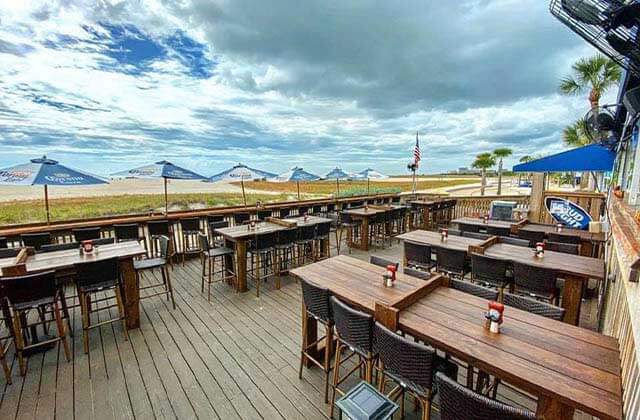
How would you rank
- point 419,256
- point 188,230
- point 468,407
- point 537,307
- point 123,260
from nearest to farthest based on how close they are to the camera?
point 468,407
point 537,307
point 123,260
point 419,256
point 188,230

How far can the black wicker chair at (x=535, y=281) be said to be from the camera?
9.82 ft

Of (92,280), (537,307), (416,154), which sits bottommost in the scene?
(92,280)

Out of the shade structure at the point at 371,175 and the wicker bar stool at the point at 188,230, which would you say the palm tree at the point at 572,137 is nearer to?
the shade structure at the point at 371,175

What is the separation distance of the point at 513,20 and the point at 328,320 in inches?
282

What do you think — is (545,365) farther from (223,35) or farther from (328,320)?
(223,35)

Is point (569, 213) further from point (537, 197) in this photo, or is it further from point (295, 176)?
point (295, 176)

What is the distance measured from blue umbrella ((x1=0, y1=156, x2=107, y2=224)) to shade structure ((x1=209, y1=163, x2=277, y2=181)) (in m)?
2.28

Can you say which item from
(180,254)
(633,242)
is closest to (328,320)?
(633,242)

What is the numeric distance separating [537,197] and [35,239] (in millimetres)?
10389

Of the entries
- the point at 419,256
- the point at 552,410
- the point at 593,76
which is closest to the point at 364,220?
the point at 419,256

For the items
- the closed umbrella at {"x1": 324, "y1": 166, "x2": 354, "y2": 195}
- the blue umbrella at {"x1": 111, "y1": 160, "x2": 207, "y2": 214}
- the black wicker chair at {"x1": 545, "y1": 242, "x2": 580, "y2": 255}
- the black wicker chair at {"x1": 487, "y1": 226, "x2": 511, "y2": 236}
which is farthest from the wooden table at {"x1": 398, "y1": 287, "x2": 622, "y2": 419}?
the closed umbrella at {"x1": 324, "y1": 166, "x2": 354, "y2": 195}

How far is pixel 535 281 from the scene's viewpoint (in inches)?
121

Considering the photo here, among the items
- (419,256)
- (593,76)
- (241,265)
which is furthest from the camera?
(593,76)

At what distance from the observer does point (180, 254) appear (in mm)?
6008
